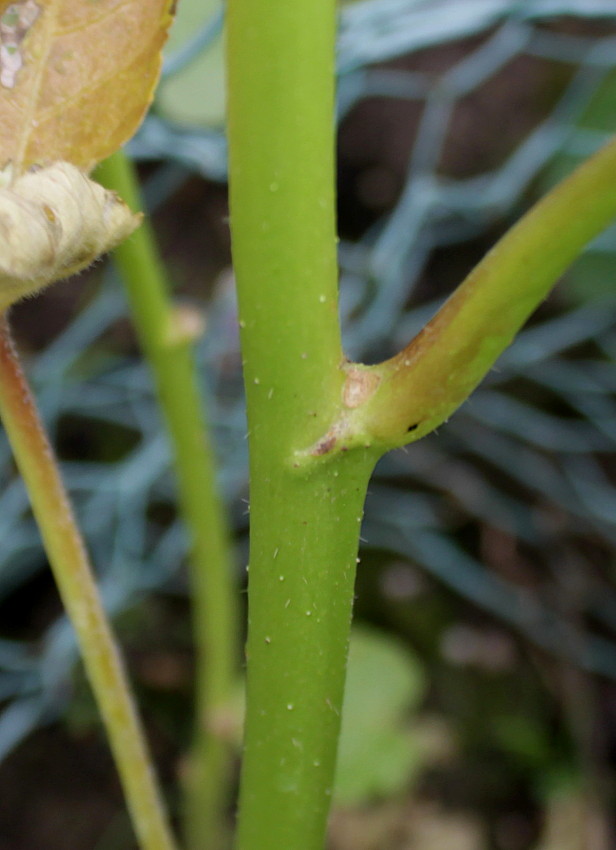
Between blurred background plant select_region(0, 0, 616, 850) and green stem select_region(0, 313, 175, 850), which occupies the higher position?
green stem select_region(0, 313, 175, 850)

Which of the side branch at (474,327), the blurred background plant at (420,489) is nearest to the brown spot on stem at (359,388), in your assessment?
the side branch at (474,327)

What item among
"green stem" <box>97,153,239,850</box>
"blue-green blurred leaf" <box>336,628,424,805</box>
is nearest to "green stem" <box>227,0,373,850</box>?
"green stem" <box>97,153,239,850</box>

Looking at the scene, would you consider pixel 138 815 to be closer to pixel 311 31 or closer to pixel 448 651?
pixel 311 31

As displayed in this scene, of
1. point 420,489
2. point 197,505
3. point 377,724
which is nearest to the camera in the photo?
point 197,505

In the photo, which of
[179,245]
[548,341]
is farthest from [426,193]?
[179,245]

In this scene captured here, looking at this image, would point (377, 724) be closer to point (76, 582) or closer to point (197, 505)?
point (197, 505)

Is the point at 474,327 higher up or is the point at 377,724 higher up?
the point at 474,327

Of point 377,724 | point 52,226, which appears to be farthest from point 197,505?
point 52,226

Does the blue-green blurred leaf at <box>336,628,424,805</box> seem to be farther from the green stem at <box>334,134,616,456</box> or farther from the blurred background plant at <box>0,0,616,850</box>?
the green stem at <box>334,134,616,456</box>
